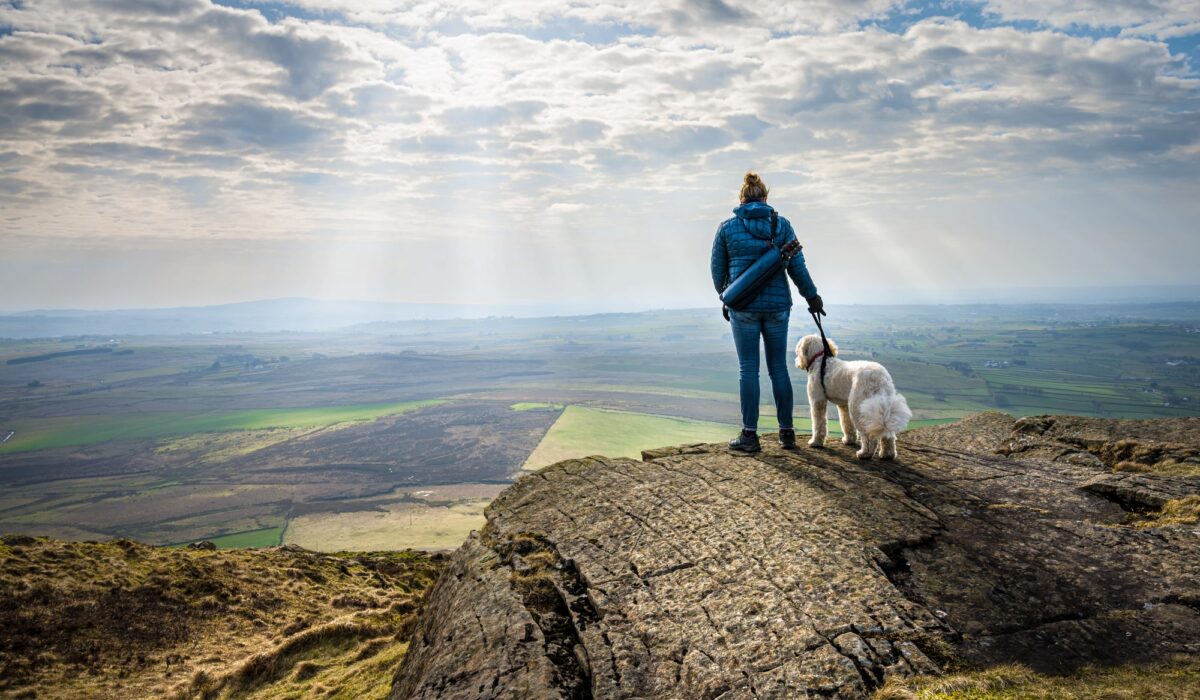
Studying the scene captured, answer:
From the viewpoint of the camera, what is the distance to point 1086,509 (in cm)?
736

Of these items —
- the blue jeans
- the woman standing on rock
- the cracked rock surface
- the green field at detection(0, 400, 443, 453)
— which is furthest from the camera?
the green field at detection(0, 400, 443, 453)

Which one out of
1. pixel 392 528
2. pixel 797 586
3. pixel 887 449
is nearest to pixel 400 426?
pixel 392 528

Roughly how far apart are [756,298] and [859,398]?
2160mm

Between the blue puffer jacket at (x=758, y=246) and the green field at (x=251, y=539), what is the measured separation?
161ft

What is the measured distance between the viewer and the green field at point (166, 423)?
3959 inches

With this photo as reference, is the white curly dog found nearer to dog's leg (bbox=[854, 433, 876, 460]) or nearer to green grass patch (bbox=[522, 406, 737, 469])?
dog's leg (bbox=[854, 433, 876, 460])

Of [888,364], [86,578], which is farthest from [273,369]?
[86,578]

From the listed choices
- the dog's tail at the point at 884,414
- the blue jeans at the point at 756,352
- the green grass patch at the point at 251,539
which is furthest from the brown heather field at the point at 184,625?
the green grass patch at the point at 251,539

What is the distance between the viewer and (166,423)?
369ft

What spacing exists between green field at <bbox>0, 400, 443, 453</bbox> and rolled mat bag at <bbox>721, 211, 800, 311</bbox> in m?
108

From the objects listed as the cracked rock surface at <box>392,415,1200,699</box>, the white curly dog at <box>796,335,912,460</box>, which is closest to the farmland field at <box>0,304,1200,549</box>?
the white curly dog at <box>796,335,912,460</box>

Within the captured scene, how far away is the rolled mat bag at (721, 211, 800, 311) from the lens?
8953mm

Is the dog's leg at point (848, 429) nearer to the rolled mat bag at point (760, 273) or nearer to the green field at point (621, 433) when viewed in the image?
the rolled mat bag at point (760, 273)

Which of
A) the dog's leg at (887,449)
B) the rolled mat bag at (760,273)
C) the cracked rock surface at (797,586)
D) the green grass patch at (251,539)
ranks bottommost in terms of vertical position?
the green grass patch at (251,539)
